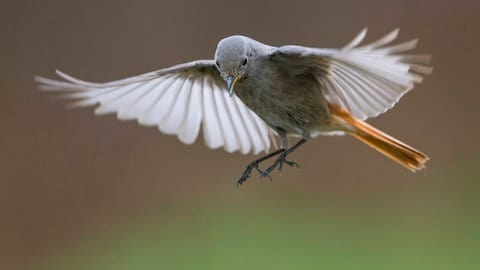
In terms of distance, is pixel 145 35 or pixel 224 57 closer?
pixel 224 57

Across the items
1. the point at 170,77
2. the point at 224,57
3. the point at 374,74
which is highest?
the point at 170,77

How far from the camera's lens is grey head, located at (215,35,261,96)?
214cm

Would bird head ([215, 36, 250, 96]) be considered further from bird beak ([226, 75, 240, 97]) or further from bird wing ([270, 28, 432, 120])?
bird wing ([270, 28, 432, 120])

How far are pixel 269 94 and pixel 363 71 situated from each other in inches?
11.2

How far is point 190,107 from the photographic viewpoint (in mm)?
2752

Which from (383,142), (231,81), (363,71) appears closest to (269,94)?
(231,81)

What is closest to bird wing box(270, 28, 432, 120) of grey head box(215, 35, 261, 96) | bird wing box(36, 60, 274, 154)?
grey head box(215, 35, 261, 96)

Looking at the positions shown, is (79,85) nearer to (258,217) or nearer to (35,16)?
(258,217)

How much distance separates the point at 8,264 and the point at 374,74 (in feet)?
11.1

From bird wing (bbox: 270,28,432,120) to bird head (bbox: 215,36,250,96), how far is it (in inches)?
4.4

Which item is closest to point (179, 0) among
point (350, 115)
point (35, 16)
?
point (35, 16)

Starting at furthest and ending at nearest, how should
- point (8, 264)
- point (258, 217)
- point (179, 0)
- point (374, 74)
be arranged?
point (179, 0)
point (8, 264)
point (258, 217)
point (374, 74)

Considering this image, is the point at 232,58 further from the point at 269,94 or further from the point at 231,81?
the point at 269,94

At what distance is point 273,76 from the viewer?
2287mm
